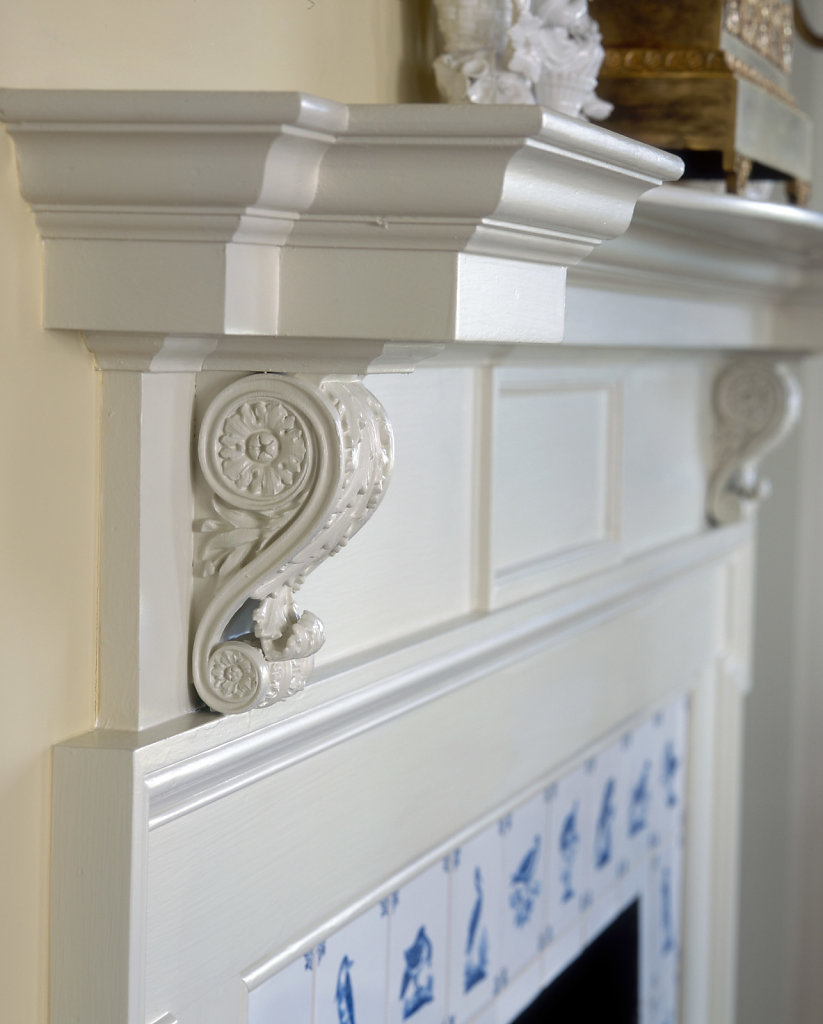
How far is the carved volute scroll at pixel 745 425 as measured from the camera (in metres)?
1.74

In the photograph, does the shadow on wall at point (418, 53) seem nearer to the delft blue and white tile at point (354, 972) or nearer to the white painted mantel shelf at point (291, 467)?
the white painted mantel shelf at point (291, 467)

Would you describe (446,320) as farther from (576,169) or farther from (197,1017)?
(197,1017)

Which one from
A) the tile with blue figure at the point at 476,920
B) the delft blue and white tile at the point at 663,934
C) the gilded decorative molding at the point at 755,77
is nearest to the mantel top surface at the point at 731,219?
Answer: the gilded decorative molding at the point at 755,77

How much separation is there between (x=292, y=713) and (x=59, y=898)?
19 cm

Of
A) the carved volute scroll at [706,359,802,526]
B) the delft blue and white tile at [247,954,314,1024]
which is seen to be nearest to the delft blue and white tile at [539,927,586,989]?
the delft blue and white tile at [247,954,314,1024]

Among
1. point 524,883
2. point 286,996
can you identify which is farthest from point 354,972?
point 524,883

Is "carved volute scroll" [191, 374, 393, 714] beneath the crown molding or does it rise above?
beneath

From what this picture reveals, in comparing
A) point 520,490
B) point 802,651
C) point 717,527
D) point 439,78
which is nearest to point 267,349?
point 439,78

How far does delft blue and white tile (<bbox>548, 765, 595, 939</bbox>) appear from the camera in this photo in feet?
4.44

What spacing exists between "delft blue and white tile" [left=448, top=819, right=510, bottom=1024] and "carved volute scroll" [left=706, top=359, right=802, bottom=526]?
29.2 inches

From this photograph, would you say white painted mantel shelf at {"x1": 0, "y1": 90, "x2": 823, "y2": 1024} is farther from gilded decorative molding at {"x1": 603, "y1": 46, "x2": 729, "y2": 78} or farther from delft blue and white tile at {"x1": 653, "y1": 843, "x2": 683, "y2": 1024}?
delft blue and white tile at {"x1": 653, "y1": 843, "x2": 683, "y2": 1024}

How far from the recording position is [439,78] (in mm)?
841

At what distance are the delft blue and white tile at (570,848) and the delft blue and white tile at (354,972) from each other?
14.8 inches

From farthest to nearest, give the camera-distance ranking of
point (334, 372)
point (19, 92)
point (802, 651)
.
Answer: point (802, 651)
point (334, 372)
point (19, 92)
